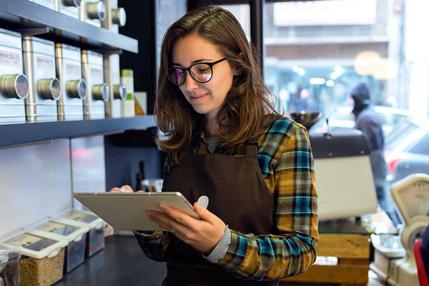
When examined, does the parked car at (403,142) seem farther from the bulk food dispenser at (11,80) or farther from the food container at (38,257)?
the bulk food dispenser at (11,80)

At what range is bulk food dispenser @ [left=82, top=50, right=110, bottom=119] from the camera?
1760mm

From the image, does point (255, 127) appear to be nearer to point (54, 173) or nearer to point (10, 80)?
point (10, 80)

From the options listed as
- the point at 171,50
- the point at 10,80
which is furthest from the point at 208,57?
the point at 10,80

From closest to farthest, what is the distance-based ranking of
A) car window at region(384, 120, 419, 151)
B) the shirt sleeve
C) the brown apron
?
the shirt sleeve → the brown apron → car window at region(384, 120, 419, 151)

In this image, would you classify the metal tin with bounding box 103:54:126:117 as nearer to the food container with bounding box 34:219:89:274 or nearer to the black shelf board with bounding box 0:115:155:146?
the black shelf board with bounding box 0:115:155:146

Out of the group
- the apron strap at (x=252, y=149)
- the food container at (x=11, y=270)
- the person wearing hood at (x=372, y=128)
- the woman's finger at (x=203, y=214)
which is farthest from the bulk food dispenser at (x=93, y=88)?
the person wearing hood at (x=372, y=128)

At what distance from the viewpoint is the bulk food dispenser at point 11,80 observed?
1.25m

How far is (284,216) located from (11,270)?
2.79ft

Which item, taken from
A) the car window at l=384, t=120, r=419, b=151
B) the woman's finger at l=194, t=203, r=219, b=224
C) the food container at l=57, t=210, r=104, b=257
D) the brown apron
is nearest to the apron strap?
the brown apron

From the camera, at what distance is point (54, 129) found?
141cm

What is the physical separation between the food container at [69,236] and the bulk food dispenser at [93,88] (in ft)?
1.43

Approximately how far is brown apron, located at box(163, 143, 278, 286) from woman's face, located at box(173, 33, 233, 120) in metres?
0.15

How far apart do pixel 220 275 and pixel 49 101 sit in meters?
0.72

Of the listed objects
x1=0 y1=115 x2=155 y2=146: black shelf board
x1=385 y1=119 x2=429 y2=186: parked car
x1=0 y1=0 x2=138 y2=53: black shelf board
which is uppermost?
x1=0 y1=0 x2=138 y2=53: black shelf board
